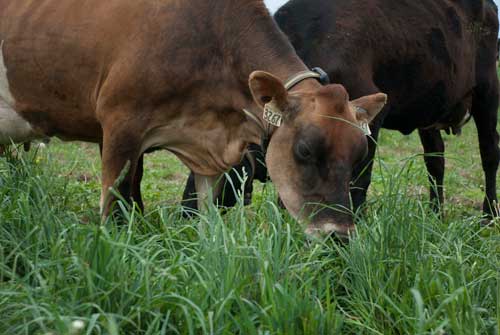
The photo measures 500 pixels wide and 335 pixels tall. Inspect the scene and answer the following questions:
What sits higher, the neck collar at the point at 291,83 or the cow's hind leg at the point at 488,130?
the neck collar at the point at 291,83

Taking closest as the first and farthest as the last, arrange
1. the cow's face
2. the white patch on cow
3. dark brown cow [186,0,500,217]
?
1. the cow's face
2. the white patch on cow
3. dark brown cow [186,0,500,217]

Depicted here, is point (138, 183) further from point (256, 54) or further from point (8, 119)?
point (256, 54)

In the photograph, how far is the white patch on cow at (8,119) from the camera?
5004mm

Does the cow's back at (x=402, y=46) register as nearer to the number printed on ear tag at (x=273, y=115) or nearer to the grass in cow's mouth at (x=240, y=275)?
the number printed on ear tag at (x=273, y=115)

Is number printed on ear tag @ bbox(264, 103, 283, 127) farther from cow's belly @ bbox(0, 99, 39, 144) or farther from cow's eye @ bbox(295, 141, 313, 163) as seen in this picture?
cow's belly @ bbox(0, 99, 39, 144)

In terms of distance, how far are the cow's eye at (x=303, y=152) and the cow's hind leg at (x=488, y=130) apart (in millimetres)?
3169

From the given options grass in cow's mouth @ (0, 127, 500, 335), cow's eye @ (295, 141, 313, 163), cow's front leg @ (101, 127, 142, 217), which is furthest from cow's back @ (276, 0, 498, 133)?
grass in cow's mouth @ (0, 127, 500, 335)

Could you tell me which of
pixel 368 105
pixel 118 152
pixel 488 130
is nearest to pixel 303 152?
pixel 368 105

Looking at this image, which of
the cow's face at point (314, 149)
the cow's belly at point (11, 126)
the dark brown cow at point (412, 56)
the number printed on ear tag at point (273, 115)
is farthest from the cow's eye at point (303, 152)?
the cow's belly at point (11, 126)

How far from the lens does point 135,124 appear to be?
446 centimetres

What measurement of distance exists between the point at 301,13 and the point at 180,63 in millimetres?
1344

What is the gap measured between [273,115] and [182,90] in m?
0.58

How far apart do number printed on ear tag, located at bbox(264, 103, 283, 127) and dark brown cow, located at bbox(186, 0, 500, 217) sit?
1029mm

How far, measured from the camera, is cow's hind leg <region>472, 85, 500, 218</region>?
6844 mm
